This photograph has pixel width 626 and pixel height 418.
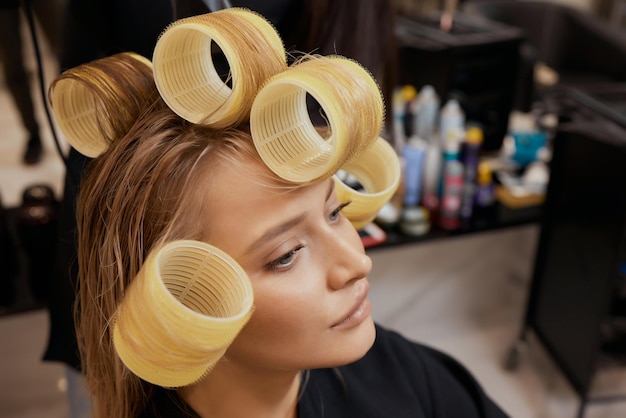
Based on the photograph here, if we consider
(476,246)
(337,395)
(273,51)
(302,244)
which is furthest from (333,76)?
(476,246)

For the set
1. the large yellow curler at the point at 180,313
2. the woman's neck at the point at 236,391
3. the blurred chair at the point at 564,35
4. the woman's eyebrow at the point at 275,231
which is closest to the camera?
the large yellow curler at the point at 180,313

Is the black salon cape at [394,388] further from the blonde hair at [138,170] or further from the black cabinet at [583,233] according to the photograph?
the black cabinet at [583,233]

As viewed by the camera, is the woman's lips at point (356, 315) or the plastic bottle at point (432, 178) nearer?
the woman's lips at point (356, 315)

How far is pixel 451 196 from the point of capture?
1807 millimetres

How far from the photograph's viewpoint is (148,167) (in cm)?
69

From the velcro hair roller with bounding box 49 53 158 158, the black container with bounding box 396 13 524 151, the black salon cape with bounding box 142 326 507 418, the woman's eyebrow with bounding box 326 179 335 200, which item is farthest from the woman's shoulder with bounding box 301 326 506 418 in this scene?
the black container with bounding box 396 13 524 151

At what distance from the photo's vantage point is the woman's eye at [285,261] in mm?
685

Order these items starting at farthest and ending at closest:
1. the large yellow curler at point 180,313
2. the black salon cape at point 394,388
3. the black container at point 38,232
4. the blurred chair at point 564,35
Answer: the blurred chair at point 564,35 → the black container at point 38,232 → the black salon cape at point 394,388 → the large yellow curler at point 180,313

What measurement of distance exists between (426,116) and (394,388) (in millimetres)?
1103

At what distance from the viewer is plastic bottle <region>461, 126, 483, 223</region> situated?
181 cm

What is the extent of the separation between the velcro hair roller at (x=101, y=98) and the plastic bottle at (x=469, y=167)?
125 centimetres

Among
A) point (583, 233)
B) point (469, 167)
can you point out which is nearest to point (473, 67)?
point (469, 167)

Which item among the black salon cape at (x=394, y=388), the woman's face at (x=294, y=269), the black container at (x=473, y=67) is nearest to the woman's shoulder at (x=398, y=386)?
the black salon cape at (x=394, y=388)

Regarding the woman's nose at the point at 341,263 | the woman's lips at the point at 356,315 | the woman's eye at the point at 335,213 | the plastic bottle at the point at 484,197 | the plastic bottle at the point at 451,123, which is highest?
the woman's eye at the point at 335,213
